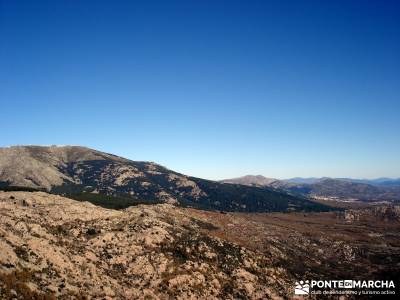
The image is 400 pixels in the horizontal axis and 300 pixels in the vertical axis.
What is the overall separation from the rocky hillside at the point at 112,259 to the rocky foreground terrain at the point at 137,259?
0.19m

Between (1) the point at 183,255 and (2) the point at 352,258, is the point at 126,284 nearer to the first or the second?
(1) the point at 183,255

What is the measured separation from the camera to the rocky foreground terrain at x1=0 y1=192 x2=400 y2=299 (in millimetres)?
55812

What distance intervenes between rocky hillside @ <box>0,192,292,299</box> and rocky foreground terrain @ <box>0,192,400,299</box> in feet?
0.63

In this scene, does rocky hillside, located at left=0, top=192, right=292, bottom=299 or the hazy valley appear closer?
rocky hillside, located at left=0, top=192, right=292, bottom=299

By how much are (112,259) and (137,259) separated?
5.02 m

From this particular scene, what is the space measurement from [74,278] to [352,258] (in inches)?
3628

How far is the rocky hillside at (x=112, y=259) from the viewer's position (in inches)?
2146

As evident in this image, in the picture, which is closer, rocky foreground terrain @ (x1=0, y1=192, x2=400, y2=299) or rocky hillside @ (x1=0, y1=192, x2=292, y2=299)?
rocky hillside @ (x1=0, y1=192, x2=292, y2=299)

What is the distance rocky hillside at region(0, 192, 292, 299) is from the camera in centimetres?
5450

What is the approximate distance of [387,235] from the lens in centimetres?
19125

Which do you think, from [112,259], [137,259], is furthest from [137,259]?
[112,259]

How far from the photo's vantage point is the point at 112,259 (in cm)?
7138

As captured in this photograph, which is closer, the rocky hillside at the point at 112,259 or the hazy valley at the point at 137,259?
the rocky hillside at the point at 112,259

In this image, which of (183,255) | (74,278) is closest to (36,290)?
→ (74,278)
